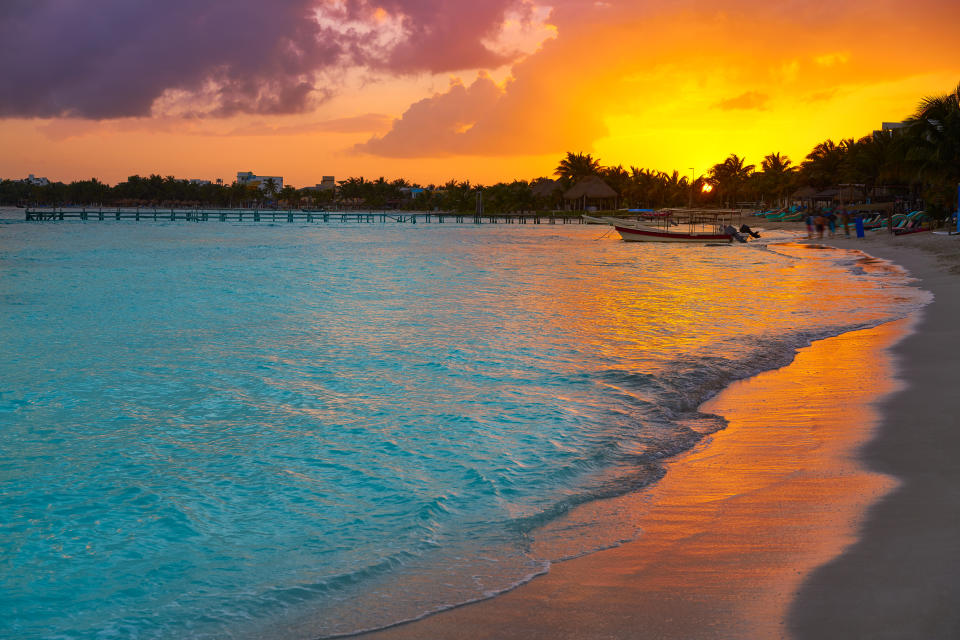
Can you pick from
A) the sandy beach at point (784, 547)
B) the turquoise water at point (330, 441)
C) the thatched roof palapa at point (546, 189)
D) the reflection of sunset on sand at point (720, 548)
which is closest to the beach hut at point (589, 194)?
the thatched roof palapa at point (546, 189)

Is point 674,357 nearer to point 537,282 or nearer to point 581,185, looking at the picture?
point 537,282

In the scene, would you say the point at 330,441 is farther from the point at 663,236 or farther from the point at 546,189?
the point at 546,189

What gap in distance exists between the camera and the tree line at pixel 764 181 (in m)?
40.9

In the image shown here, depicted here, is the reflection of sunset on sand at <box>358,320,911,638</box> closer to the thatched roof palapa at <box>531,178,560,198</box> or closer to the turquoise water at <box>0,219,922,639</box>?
the turquoise water at <box>0,219,922,639</box>

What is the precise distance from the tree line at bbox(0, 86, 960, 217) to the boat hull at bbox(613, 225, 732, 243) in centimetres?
1186

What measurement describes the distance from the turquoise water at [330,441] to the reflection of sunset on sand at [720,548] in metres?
0.30

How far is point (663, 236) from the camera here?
5444cm

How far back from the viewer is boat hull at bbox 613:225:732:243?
52.1 meters

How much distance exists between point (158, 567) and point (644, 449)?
4.26m

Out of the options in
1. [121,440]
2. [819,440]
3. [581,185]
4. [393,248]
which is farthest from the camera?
[581,185]

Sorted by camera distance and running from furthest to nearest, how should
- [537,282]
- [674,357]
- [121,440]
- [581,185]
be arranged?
[581,185] < [537,282] < [674,357] < [121,440]

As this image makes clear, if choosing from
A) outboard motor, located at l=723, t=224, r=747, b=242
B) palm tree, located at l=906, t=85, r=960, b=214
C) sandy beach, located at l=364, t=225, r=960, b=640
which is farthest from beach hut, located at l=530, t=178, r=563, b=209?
sandy beach, located at l=364, t=225, r=960, b=640

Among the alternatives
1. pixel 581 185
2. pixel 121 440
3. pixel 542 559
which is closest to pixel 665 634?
pixel 542 559

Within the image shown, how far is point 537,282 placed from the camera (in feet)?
88.5
